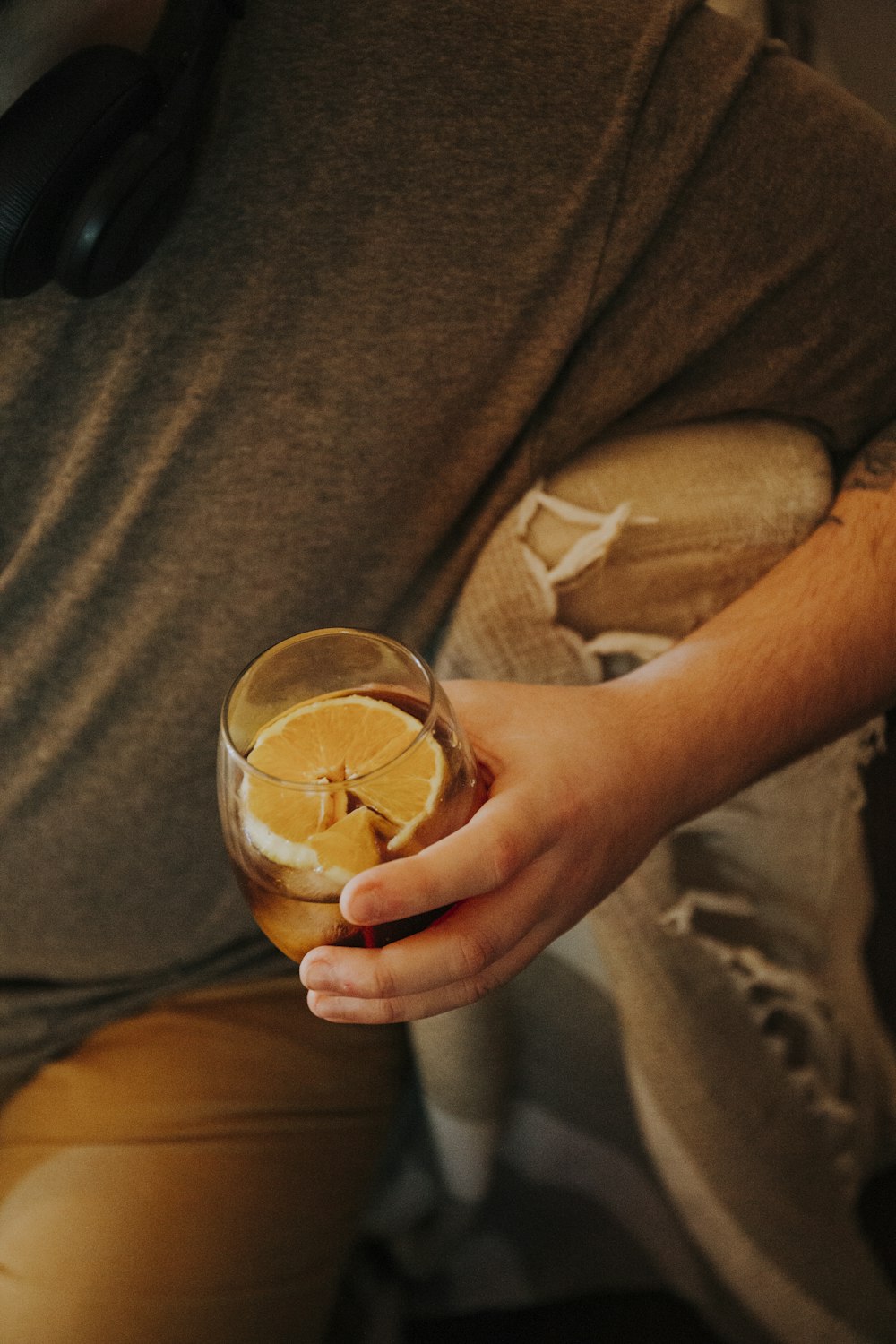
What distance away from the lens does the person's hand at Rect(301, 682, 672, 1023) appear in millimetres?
A: 537

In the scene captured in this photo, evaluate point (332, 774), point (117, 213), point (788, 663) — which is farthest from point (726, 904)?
point (117, 213)

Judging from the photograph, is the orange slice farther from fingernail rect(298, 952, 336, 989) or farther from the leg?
the leg

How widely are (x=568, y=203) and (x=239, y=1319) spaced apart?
3.21 feet

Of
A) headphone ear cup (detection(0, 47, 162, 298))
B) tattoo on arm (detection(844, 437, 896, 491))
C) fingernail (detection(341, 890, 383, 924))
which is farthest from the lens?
tattoo on arm (detection(844, 437, 896, 491))

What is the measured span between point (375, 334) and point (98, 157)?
226 millimetres

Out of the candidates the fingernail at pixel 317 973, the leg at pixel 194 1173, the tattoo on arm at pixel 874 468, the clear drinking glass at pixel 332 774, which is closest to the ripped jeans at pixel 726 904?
the tattoo on arm at pixel 874 468

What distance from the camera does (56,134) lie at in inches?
25.6

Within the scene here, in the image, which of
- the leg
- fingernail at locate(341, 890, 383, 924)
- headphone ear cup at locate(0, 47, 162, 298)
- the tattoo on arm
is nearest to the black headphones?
headphone ear cup at locate(0, 47, 162, 298)

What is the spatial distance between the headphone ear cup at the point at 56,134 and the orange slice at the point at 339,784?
1.21ft

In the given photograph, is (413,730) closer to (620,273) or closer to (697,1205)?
(620,273)

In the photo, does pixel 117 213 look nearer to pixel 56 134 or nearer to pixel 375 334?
pixel 56 134

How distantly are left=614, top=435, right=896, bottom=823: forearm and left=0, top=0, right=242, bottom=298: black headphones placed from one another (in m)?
0.47

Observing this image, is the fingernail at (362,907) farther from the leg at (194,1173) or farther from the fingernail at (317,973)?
the leg at (194,1173)

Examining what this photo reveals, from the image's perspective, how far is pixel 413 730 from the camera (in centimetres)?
57
